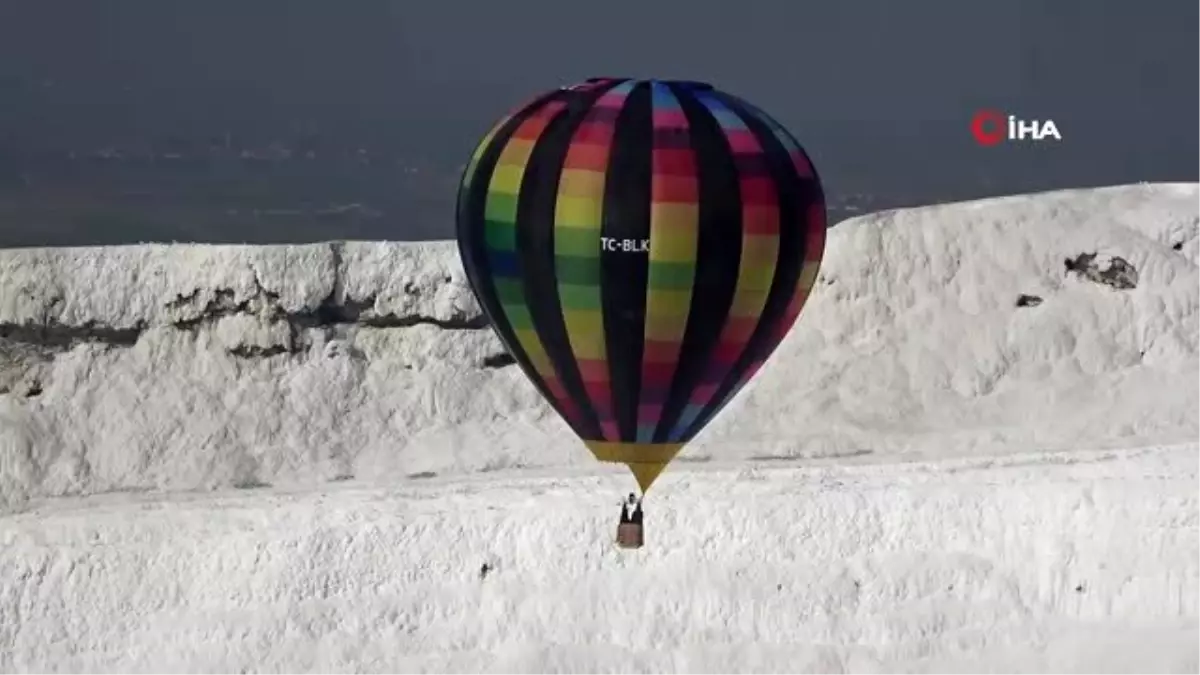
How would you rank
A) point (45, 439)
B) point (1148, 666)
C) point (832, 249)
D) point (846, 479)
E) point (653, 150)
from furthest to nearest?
point (832, 249) < point (45, 439) < point (846, 479) < point (1148, 666) < point (653, 150)

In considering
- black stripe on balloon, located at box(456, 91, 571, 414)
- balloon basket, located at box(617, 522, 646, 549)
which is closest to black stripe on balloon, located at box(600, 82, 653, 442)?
black stripe on balloon, located at box(456, 91, 571, 414)

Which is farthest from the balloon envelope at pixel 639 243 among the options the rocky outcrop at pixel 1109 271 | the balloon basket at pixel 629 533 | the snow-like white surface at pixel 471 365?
the rocky outcrop at pixel 1109 271

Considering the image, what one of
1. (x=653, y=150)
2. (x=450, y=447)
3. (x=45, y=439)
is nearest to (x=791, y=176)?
(x=653, y=150)

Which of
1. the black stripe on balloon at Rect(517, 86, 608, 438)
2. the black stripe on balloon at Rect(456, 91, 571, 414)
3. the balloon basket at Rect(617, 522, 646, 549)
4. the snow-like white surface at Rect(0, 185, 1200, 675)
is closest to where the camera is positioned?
the black stripe on balloon at Rect(517, 86, 608, 438)

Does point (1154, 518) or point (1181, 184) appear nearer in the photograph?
point (1154, 518)

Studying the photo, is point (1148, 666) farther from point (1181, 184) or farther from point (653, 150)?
point (1181, 184)

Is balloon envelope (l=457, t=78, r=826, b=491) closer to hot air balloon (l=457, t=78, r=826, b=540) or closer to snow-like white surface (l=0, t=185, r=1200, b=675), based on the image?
hot air balloon (l=457, t=78, r=826, b=540)

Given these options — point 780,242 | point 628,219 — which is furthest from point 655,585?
point 628,219
